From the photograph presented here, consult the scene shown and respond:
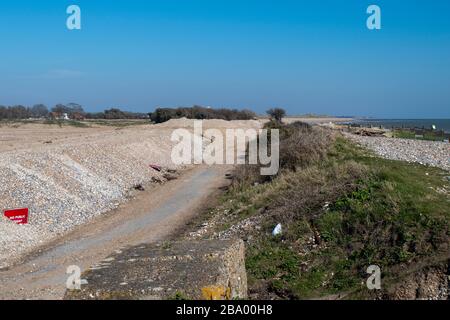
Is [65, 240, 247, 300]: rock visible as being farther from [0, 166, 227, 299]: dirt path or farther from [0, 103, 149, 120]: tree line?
[0, 103, 149, 120]: tree line

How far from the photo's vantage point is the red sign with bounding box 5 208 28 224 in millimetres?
16047

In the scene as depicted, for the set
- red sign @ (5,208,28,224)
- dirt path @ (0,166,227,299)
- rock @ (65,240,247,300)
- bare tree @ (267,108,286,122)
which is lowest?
dirt path @ (0,166,227,299)

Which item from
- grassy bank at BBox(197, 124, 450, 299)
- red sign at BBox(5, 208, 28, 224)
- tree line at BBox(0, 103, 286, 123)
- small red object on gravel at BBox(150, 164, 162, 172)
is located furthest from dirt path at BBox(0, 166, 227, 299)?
tree line at BBox(0, 103, 286, 123)

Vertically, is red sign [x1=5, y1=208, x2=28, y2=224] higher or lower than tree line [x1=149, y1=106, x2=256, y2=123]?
lower

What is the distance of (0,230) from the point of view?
599 inches

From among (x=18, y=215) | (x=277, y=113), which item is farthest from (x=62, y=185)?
(x=277, y=113)

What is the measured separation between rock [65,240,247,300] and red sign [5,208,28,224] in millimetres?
9737

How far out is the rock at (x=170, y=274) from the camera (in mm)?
5844

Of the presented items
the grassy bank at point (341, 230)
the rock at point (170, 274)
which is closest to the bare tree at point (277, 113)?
the grassy bank at point (341, 230)

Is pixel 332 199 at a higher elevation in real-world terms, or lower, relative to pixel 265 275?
higher

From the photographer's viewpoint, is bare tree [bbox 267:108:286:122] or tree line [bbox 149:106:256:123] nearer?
bare tree [bbox 267:108:286:122]
